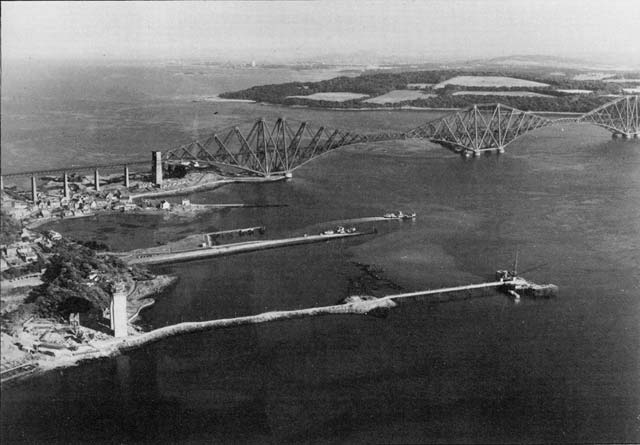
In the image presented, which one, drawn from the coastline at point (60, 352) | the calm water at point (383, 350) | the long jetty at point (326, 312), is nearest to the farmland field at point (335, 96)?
the calm water at point (383, 350)

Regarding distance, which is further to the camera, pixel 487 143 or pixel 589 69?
pixel 589 69

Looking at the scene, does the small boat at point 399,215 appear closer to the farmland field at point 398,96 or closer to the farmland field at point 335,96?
the farmland field at point 398,96

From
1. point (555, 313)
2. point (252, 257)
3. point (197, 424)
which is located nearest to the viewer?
point (197, 424)

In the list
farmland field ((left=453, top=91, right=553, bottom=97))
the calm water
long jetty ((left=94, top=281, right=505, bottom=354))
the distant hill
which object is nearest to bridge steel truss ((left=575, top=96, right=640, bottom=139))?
the distant hill

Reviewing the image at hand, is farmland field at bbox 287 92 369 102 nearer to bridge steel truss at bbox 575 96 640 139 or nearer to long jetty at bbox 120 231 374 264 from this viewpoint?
bridge steel truss at bbox 575 96 640 139

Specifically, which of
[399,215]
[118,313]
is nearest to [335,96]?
[399,215]

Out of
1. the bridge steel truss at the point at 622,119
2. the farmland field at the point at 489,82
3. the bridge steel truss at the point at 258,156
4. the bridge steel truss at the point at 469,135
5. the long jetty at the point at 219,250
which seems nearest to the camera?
the long jetty at the point at 219,250

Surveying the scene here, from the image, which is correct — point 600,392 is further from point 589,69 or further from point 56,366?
point 589,69

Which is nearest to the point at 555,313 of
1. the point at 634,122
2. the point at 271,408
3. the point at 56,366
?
the point at 271,408
